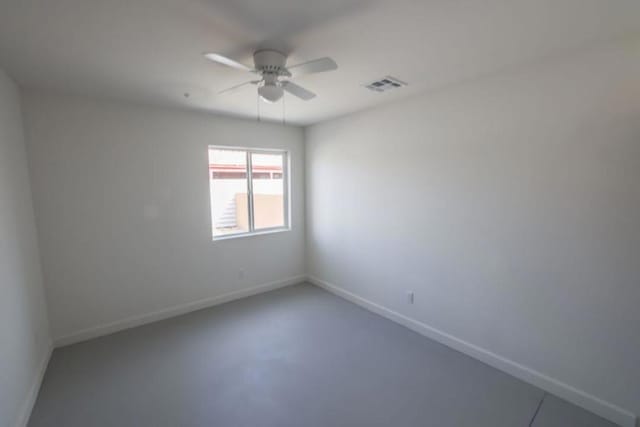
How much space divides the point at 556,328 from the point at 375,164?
220cm

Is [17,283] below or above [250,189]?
below

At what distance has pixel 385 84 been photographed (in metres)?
2.58

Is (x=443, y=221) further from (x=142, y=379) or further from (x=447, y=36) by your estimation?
(x=142, y=379)

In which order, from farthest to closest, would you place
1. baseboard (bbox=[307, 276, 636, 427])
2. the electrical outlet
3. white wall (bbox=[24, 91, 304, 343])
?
1. the electrical outlet
2. white wall (bbox=[24, 91, 304, 343])
3. baseboard (bbox=[307, 276, 636, 427])

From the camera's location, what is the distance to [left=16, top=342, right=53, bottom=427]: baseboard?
191 cm

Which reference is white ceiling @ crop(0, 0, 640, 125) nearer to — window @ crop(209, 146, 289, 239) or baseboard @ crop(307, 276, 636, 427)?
window @ crop(209, 146, 289, 239)

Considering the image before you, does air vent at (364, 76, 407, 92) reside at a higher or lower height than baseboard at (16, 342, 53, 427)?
higher

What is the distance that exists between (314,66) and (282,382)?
2.33 meters

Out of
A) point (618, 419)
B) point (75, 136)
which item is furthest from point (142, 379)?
point (618, 419)

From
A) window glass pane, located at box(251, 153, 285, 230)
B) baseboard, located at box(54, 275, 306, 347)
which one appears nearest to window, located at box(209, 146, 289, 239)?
window glass pane, located at box(251, 153, 285, 230)

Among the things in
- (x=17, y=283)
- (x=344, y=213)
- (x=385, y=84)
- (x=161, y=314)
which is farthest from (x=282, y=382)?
(x=385, y=84)

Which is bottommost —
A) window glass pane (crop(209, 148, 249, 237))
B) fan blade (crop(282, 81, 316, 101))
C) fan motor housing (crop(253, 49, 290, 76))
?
window glass pane (crop(209, 148, 249, 237))

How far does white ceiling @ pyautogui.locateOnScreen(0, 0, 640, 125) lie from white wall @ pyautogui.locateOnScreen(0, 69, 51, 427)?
49cm

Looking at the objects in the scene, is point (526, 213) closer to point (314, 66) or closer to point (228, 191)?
point (314, 66)
